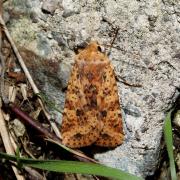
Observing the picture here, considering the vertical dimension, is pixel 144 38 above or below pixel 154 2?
below

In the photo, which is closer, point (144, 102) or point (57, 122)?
point (144, 102)

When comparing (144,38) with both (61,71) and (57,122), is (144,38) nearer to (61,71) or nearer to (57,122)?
(61,71)

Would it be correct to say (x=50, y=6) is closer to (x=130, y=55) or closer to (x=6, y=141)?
(x=130, y=55)

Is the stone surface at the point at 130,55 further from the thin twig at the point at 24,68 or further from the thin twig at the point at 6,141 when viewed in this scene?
the thin twig at the point at 6,141

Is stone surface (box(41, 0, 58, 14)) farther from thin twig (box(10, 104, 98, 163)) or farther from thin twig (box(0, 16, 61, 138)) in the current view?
thin twig (box(10, 104, 98, 163))

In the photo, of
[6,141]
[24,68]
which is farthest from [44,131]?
[24,68]

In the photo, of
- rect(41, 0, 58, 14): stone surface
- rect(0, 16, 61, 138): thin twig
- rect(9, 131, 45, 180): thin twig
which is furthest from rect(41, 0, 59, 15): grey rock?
rect(9, 131, 45, 180): thin twig

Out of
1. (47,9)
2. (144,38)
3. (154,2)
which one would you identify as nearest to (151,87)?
(144,38)
